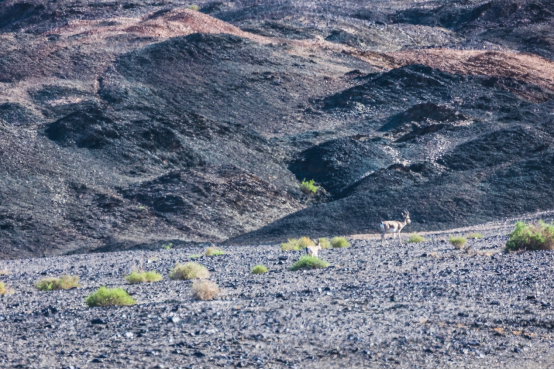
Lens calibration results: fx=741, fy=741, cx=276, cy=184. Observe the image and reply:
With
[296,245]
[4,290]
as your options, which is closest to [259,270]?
[4,290]

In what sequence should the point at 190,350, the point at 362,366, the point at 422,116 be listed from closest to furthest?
the point at 362,366, the point at 190,350, the point at 422,116

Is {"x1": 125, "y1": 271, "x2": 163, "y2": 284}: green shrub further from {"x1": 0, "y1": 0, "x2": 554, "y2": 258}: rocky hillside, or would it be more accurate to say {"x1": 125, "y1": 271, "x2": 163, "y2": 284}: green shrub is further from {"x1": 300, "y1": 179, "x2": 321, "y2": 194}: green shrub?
{"x1": 300, "y1": 179, "x2": 321, "y2": 194}: green shrub

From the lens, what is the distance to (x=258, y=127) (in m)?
51.4

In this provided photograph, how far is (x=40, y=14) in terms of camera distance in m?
84.4

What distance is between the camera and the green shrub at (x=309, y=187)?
136 ft

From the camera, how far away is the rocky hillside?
34.0 m

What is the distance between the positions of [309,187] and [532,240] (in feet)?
79.4

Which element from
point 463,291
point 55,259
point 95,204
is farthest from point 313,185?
point 463,291

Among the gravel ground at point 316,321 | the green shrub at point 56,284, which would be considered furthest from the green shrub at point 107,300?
the green shrub at point 56,284

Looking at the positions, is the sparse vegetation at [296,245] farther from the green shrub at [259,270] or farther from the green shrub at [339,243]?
the green shrub at [259,270]

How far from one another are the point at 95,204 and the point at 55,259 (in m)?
8.90

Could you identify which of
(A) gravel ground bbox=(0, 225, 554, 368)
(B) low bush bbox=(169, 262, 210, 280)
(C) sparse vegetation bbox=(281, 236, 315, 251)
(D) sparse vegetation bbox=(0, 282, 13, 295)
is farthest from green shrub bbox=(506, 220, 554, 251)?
(D) sparse vegetation bbox=(0, 282, 13, 295)

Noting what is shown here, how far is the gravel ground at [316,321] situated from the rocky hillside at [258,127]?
15660mm

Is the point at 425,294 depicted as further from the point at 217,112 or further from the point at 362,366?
the point at 217,112
